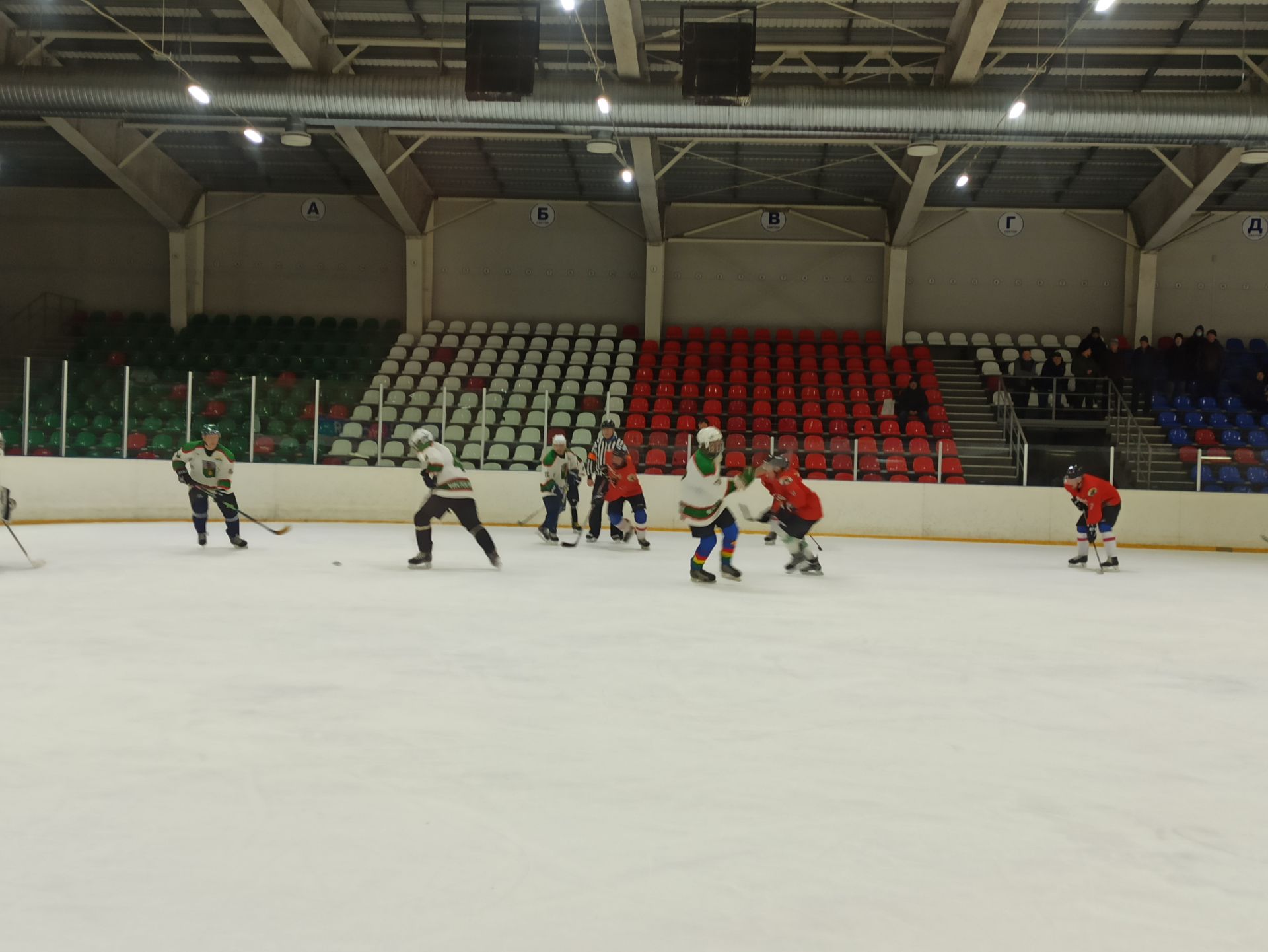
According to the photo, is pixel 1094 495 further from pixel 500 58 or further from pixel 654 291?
pixel 654 291

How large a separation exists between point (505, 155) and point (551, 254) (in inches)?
103

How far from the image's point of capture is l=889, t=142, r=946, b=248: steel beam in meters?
17.8

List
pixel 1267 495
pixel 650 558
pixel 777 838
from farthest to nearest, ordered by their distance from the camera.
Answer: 1. pixel 1267 495
2. pixel 650 558
3. pixel 777 838

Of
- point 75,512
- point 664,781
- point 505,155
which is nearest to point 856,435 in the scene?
point 505,155

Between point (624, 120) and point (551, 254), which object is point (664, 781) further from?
point (551, 254)

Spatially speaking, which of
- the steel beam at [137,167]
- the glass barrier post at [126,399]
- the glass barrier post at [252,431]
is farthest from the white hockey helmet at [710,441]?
the steel beam at [137,167]

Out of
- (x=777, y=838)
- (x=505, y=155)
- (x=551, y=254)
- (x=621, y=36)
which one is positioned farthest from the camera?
(x=551, y=254)

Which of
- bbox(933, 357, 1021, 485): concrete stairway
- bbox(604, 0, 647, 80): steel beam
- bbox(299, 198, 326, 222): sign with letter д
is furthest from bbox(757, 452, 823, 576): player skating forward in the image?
bbox(299, 198, 326, 222): sign with letter д

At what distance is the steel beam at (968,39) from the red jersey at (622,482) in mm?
7211

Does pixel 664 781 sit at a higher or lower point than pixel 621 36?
lower

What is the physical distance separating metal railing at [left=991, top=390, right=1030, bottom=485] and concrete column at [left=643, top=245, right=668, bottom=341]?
6.90 m

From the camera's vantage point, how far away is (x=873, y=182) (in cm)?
2105

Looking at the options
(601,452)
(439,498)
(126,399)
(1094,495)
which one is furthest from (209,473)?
(1094,495)

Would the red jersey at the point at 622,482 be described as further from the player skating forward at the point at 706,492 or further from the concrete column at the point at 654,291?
the concrete column at the point at 654,291
